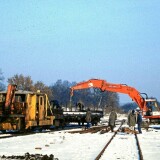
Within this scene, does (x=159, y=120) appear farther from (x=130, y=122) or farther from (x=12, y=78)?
(x=12, y=78)

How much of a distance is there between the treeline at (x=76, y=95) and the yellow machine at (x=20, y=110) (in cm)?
856

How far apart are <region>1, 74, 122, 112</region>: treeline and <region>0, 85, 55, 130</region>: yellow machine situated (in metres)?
8.56

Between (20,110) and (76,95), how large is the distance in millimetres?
162742

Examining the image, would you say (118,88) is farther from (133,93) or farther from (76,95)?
(76,95)

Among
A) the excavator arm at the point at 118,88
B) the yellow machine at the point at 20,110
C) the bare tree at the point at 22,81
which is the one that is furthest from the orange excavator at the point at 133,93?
the bare tree at the point at 22,81

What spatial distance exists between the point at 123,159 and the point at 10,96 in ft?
44.5

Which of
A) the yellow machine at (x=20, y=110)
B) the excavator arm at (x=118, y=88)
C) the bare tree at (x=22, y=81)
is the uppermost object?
the bare tree at (x=22, y=81)

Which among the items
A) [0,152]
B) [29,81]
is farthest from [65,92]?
[0,152]

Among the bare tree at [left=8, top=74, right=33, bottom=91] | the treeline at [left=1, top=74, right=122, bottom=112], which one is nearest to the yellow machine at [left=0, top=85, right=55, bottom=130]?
the treeline at [left=1, top=74, right=122, bottom=112]

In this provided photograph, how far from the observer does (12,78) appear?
331 feet

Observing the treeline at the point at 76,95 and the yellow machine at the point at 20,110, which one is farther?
the treeline at the point at 76,95

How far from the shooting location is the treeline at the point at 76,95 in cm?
9855

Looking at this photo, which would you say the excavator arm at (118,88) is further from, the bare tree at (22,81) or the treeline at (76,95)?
the bare tree at (22,81)

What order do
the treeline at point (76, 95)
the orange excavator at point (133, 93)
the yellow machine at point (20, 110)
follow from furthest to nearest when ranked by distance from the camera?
the treeline at point (76, 95)
the orange excavator at point (133, 93)
the yellow machine at point (20, 110)
